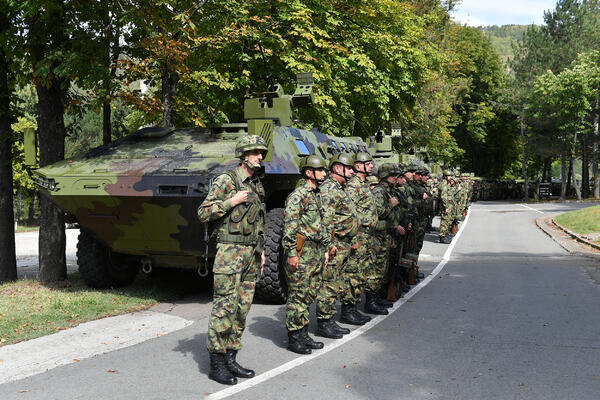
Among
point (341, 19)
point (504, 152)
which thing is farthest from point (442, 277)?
point (504, 152)

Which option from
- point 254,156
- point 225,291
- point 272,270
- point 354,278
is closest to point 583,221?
point 272,270

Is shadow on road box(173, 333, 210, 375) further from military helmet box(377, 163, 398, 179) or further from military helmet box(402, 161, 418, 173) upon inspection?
military helmet box(402, 161, 418, 173)

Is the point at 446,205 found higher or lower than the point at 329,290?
higher

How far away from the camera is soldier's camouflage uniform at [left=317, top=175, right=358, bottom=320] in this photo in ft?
21.6

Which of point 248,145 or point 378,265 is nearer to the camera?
point 248,145

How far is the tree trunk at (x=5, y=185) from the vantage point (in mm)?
10367

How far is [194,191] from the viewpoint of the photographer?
7.28 metres

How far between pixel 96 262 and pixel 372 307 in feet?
13.4

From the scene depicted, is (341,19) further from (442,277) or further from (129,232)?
(129,232)

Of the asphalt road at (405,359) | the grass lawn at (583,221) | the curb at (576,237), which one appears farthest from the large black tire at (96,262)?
the grass lawn at (583,221)

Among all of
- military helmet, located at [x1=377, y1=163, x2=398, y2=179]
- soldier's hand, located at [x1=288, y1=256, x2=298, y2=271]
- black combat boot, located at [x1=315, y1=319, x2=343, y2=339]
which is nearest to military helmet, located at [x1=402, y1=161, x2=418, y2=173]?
military helmet, located at [x1=377, y1=163, x2=398, y2=179]

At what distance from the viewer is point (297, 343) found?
6.04 meters

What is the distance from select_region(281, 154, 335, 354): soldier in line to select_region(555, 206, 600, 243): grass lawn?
49.1 feet

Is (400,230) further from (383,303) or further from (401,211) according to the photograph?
(383,303)
